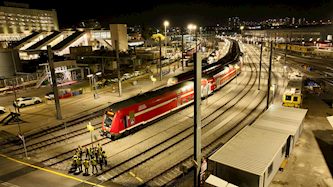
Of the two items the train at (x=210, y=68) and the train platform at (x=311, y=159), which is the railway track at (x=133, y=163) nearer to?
the train platform at (x=311, y=159)

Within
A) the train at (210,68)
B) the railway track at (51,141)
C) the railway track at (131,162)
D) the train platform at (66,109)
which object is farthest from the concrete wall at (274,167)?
the train platform at (66,109)

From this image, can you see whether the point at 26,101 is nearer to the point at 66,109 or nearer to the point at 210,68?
the point at 66,109

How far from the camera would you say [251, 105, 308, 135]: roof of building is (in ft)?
64.0

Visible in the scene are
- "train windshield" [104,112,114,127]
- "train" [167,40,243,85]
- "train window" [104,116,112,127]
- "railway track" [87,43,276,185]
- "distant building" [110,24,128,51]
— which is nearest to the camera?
"railway track" [87,43,276,185]

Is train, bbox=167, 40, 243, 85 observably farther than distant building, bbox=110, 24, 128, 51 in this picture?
No

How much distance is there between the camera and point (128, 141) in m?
23.2

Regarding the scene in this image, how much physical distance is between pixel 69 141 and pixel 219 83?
26857 millimetres

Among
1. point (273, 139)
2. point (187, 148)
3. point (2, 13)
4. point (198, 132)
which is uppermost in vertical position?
point (2, 13)

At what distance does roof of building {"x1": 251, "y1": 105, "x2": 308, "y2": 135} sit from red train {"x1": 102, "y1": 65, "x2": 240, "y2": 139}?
10471mm

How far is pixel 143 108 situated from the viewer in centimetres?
2469

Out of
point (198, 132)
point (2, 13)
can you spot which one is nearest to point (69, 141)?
point (198, 132)

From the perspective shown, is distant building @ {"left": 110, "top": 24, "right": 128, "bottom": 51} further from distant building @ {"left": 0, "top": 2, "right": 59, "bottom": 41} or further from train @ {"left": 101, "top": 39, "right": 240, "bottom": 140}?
train @ {"left": 101, "top": 39, "right": 240, "bottom": 140}

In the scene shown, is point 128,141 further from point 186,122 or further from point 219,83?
point 219,83

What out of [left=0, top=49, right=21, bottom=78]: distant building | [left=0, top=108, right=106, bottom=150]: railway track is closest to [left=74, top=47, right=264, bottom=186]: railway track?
[left=0, top=108, right=106, bottom=150]: railway track
